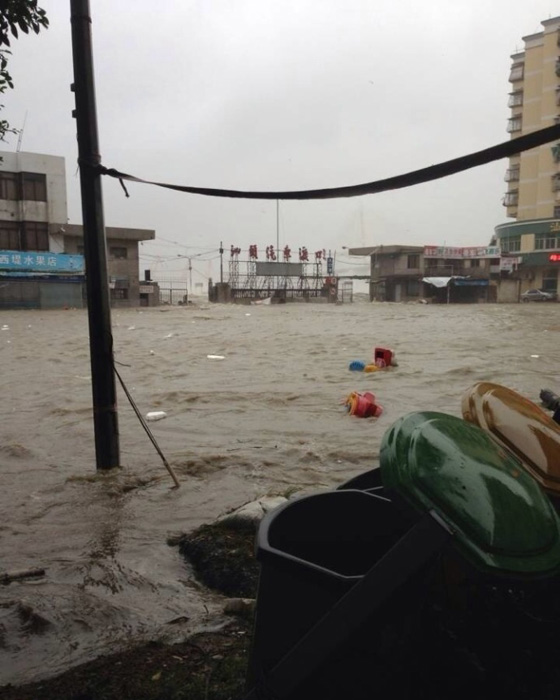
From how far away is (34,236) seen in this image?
34.8 meters

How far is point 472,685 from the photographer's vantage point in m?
1.03

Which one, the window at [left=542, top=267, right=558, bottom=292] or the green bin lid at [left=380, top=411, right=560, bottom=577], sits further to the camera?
the window at [left=542, top=267, right=558, bottom=292]

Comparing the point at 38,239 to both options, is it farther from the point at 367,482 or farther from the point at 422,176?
the point at 367,482

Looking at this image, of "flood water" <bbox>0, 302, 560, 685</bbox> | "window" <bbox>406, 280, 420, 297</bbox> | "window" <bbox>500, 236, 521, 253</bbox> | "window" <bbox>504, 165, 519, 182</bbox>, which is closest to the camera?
"flood water" <bbox>0, 302, 560, 685</bbox>

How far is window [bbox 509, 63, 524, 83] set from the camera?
60.2m

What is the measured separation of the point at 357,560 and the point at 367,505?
0.44 feet

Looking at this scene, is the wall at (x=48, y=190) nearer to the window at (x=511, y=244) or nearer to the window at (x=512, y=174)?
the window at (x=511, y=244)

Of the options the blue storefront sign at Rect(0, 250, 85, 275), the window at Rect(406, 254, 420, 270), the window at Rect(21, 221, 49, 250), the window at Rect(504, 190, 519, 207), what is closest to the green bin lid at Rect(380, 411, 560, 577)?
the blue storefront sign at Rect(0, 250, 85, 275)

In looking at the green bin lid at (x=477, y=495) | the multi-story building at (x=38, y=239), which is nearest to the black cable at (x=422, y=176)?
the green bin lid at (x=477, y=495)

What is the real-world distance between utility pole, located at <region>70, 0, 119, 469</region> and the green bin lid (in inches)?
112

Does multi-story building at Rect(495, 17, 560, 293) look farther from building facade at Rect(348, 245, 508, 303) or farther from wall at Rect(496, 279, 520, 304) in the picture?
building facade at Rect(348, 245, 508, 303)

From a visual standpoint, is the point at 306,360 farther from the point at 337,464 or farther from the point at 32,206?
the point at 32,206

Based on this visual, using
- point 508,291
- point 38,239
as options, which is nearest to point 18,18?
point 38,239

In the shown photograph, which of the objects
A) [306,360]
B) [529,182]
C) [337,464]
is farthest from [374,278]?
[337,464]
